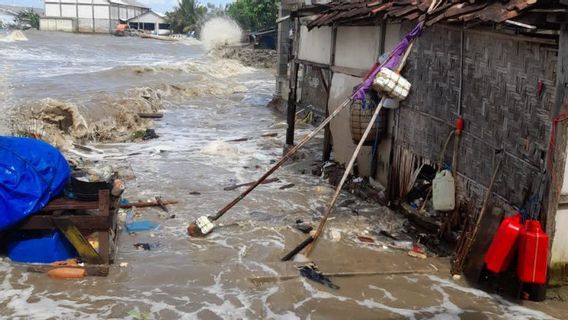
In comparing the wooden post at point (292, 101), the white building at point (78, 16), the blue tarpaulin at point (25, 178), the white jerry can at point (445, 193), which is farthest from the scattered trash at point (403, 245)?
the white building at point (78, 16)

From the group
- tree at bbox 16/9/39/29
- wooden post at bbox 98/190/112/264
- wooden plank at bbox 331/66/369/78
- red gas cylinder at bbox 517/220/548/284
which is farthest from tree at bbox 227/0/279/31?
tree at bbox 16/9/39/29

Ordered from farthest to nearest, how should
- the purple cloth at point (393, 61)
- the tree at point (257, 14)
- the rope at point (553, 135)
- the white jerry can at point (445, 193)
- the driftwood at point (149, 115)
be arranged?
1. the tree at point (257, 14)
2. the driftwood at point (149, 115)
3. the purple cloth at point (393, 61)
4. the white jerry can at point (445, 193)
5. the rope at point (553, 135)

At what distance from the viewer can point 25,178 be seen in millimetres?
6637

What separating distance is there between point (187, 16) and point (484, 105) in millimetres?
83588

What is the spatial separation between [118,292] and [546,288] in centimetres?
486

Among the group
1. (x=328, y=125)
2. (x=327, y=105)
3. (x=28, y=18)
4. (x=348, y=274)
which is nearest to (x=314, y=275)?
(x=348, y=274)

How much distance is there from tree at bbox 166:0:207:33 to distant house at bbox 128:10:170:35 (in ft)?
7.23

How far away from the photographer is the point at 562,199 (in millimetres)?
5680

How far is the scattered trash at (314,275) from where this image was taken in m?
6.63

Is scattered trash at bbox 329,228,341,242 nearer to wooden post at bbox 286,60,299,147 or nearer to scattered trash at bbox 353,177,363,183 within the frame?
scattered trash at bbox 353,177,363,183

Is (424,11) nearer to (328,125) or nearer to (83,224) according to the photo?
(328,125)

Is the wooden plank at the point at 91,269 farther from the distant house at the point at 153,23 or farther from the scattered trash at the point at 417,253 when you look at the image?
the distant house at the point at 153,23

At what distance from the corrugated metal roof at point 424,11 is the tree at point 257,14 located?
3904cm

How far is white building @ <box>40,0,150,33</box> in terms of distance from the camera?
78000 millimetres
